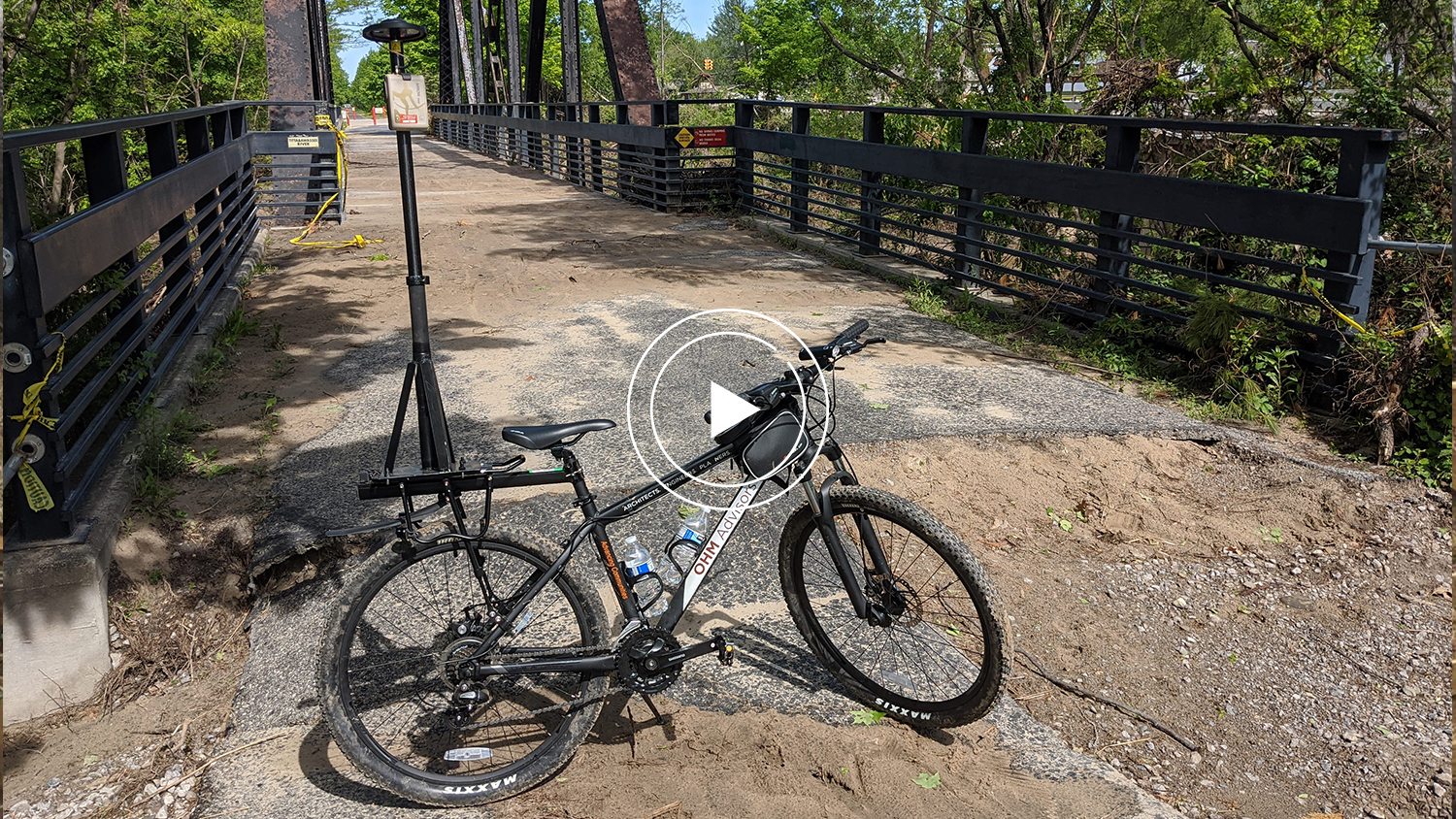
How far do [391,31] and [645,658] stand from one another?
2865 millimetres

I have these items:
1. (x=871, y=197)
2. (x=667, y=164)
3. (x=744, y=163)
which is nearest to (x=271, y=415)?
(x=871, y=197)

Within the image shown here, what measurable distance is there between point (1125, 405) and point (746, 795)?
401cm

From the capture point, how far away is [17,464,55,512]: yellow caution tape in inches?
140

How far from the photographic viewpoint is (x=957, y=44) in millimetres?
13914

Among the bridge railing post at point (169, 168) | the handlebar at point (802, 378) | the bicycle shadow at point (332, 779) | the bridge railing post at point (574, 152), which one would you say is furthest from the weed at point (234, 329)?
the bridge railing post at point (574, 152)

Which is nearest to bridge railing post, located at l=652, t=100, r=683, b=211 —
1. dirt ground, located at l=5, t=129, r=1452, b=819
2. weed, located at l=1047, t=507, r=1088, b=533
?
dirt ground, located at l=5, t=129, r=1452, b=819

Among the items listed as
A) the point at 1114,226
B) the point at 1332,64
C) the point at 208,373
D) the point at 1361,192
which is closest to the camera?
the point at 1361,192

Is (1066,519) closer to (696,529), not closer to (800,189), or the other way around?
(696,529)

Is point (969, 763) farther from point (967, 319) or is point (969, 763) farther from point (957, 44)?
point (957, 44)

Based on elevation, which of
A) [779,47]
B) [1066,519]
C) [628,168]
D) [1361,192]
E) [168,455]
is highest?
[779,47]

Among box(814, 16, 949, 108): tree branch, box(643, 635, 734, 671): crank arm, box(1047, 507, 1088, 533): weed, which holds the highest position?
box(814, 16, 949, 108): tree branch

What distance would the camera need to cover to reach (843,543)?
3357mm

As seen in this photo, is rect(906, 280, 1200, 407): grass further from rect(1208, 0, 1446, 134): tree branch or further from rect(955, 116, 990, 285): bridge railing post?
rect(1208, 0, 1446, 134): tree branch

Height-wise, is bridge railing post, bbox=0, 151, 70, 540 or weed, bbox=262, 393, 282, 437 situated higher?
bridge railing post, bbox=0, 151, 70, 540
